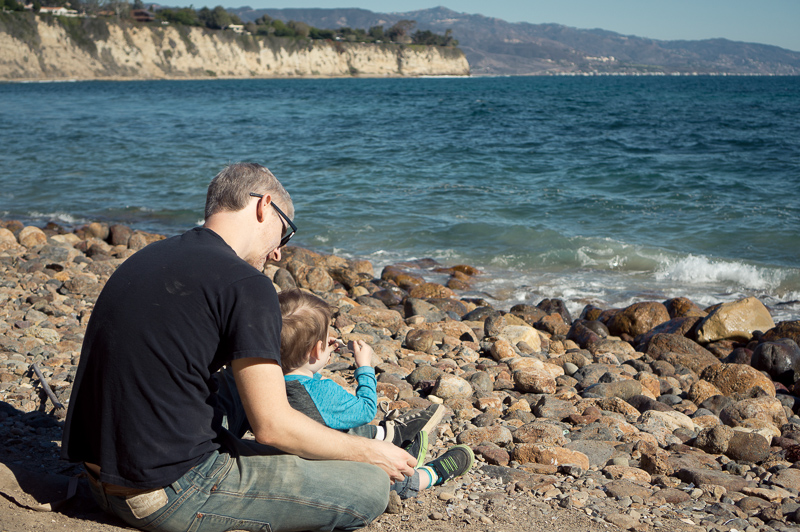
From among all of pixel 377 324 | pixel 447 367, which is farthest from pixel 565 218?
pixel 447 367

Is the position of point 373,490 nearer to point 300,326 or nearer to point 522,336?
point 300,326

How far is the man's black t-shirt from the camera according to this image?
6.61ft

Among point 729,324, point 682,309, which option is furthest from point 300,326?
point 682,309

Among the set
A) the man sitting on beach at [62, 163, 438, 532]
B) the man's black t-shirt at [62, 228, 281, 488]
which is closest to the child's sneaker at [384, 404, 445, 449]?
the man sitting on beach at [62, 163, 438, 532]

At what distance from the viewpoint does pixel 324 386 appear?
9.07 feet

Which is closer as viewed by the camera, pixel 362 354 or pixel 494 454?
pixel 362 354

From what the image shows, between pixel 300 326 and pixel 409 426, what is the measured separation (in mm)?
920

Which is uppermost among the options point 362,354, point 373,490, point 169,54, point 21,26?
point 21,26

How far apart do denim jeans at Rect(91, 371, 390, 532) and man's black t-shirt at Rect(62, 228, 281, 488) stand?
4.1 inches

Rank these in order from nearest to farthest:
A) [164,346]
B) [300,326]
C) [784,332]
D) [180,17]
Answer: [164,346]
[300,326]
[784,332]
[180,17]

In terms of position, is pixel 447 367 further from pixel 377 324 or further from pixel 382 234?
pixel 382 234

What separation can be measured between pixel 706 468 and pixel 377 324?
11.5 feet

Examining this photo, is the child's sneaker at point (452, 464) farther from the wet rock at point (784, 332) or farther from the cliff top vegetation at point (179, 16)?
the cliff top vegetation at point (179, 16)

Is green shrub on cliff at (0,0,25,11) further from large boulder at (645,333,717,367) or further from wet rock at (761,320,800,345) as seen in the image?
wet rock at (761,320,800,345)
